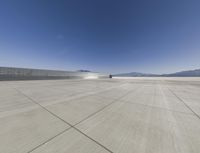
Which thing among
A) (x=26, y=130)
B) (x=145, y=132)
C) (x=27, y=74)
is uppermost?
(x=27, y=74)

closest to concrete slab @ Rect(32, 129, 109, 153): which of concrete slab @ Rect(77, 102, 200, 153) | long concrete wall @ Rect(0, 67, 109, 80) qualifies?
concrete slab @ Rect(77, 102, 200, 153)

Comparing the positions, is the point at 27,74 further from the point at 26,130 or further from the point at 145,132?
the point at 145,132

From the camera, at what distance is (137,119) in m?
2.23

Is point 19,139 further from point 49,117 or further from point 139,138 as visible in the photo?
point 139,138

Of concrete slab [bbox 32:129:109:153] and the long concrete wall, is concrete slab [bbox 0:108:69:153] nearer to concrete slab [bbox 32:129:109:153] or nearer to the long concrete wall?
concrete slab [bbox 32:129:109:153]

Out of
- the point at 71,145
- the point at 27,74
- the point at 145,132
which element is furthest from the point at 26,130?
the point at 27,74

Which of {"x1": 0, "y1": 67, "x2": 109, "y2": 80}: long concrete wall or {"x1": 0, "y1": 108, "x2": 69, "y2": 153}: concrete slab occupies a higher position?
{"x1": 0, "y1": 67, "x2": 109, "y2": 80}: long concrete wall

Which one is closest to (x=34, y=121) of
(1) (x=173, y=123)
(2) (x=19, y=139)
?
(2) (x=19, y=139)

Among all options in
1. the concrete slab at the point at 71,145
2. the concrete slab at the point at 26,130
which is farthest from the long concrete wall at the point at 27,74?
the concrete slab at the point at 71,145

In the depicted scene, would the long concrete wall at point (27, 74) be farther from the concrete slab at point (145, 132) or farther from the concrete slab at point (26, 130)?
the concrete slab at point (145, 132)

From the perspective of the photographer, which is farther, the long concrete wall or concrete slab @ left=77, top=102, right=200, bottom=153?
the long concrete wall

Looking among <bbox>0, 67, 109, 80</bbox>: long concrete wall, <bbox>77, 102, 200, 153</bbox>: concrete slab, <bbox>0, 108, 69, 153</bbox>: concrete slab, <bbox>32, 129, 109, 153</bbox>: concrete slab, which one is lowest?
<bbox>77, 102, 200, 153</bbox>: concrete slab

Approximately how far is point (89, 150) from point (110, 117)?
1094 millimetres

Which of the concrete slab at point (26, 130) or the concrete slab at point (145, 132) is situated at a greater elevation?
the concrete slab at point (26, 130)
